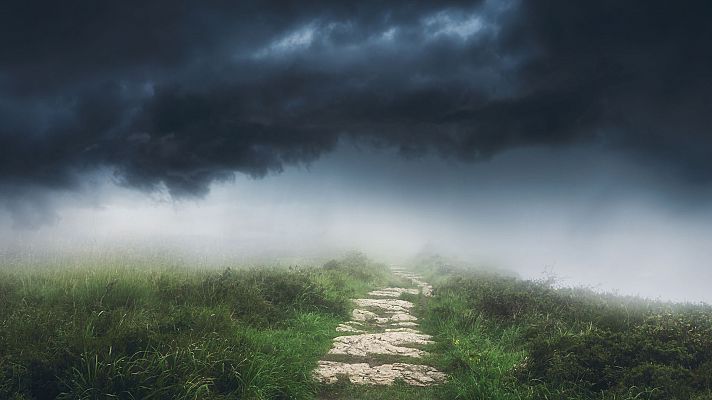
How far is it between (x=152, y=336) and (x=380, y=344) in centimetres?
486

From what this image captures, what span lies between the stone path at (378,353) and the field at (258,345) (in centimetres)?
28

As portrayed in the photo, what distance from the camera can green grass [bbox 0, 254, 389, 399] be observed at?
529cm

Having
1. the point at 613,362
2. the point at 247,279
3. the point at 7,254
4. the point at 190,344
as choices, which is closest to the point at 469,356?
the point at 613,362

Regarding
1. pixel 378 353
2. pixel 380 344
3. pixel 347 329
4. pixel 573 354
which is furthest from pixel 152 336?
pixel 573 354

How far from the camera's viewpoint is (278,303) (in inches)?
450

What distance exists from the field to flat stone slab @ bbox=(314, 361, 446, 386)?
0.24m

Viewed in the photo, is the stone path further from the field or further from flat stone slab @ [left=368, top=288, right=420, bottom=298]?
flat stone slab @ [left=368, top=288, right=420, bottom=298]

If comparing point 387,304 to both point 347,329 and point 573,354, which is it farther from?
point 573,354

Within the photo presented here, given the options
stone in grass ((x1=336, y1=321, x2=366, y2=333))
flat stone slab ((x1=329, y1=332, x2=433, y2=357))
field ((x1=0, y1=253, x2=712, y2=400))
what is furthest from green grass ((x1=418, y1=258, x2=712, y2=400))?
stone in grass ((x1=336, y1=321, x2=366, y2=333))

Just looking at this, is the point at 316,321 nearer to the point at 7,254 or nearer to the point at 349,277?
the point at 349,277

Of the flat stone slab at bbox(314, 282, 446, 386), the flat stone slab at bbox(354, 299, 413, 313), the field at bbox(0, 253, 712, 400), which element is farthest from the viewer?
the flat stone slab at bbox(354, 299, 413, 313)

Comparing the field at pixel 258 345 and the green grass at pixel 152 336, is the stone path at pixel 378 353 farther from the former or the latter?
the green grass at pixel 152 336

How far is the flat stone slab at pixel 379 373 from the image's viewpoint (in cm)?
740

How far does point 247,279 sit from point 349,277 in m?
7.70
